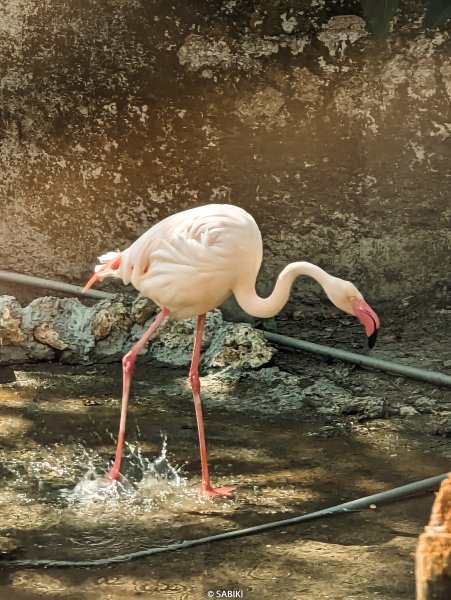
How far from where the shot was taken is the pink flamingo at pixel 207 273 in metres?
3.30

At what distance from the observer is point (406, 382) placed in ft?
13.7

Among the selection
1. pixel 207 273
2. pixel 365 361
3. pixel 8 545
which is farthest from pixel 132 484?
pixel 365 361

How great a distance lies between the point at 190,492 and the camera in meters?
3.21

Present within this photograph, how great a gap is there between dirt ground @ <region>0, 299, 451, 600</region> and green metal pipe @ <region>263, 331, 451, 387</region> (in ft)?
0.19

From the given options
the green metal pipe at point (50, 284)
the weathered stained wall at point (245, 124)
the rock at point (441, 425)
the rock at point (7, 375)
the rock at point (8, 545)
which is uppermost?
the weathered stained wall at point (245, 124)

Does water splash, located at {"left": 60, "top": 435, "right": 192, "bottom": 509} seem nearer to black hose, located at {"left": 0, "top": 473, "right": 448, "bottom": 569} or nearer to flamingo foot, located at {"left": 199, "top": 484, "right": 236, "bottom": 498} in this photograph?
flamingo foot, located at {"left": 199, "top": 484, "right": 236, "bottom": 498}

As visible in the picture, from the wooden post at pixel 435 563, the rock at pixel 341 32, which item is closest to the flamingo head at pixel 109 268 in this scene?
the rock at pixel 341 32

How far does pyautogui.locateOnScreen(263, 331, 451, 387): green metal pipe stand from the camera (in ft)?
13.3

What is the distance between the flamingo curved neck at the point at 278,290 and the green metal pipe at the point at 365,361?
89 centimetres

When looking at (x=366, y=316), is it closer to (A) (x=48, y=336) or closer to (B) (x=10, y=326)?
(A) (x=48, y=336)

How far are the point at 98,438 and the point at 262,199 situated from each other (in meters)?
1.57

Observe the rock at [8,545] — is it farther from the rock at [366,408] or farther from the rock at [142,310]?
the rock at [142,310]

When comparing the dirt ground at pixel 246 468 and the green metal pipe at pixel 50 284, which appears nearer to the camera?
the dirt ground at pixel 246 468

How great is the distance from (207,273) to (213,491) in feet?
2.26
